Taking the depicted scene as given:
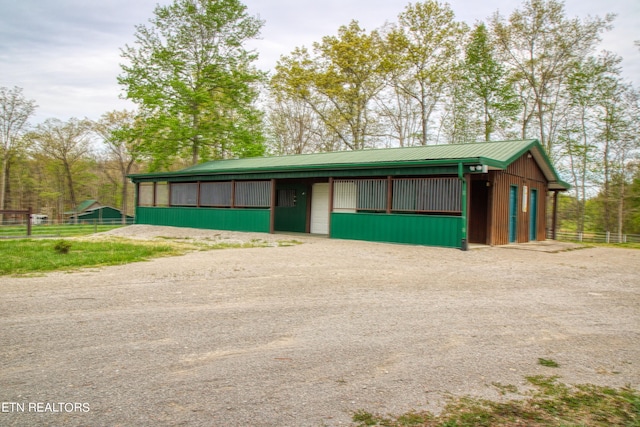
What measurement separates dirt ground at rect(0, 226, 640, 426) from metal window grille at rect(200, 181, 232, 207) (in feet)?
33.0

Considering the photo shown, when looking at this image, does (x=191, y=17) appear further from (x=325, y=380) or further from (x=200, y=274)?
(x=325, y=380)

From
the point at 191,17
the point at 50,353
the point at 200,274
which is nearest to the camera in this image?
the point at 50,353

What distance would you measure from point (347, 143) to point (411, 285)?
76.3 feet

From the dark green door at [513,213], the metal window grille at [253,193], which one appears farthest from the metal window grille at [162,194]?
the dark green door at [513,213]

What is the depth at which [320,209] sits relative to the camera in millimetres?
17078

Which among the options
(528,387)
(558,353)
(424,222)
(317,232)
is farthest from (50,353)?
(317,232)

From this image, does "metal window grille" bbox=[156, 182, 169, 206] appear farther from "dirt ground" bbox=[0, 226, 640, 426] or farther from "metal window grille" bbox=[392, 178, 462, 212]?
"dirt ground" bbox=[0, 226, 640, 426]

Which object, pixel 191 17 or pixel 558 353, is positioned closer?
pixel 558 353

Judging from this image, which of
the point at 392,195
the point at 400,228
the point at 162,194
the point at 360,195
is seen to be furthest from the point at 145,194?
the point at 400,228

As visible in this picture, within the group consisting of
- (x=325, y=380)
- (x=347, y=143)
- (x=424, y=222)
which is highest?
(x=347, y=143)

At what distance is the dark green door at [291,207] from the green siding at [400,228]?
3538 millimetres

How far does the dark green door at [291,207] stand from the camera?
1756 centimetres

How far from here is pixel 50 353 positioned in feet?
11.1

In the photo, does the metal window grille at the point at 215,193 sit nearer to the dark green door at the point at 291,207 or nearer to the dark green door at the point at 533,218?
the dark green door at the point at 291,207
